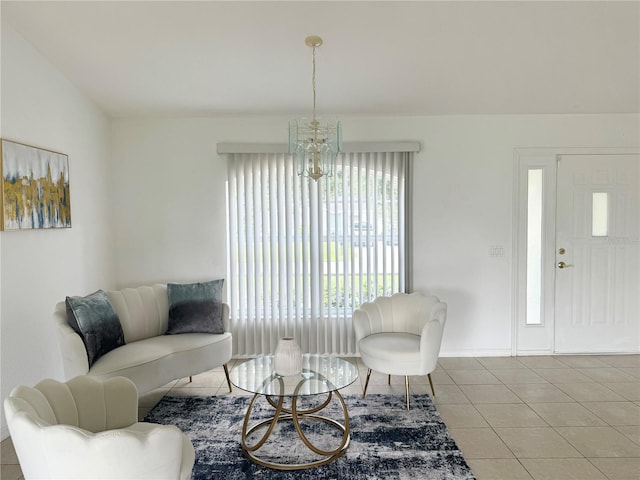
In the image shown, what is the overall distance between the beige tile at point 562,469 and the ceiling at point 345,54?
9.09 feet

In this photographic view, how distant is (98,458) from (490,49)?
11.3ft

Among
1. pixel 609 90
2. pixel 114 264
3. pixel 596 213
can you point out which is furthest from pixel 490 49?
pixel 114 264

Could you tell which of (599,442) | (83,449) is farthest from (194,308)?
(599,442)

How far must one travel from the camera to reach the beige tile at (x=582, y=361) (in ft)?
13.3

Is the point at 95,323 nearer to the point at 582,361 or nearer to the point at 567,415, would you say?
the point at 567,415

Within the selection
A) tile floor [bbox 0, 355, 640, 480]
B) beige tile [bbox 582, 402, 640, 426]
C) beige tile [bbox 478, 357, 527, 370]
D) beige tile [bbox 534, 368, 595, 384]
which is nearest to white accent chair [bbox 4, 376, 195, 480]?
tile floor [bbox 0, 355, 640, 480]

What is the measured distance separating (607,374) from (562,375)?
16.1 inches

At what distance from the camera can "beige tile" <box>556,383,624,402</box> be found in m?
3.29

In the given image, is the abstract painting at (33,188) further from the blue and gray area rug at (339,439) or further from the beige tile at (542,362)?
the beige tile at (542,362)

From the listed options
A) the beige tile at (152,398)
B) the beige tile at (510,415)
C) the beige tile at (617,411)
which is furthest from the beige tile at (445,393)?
the beige tile at (152,398)

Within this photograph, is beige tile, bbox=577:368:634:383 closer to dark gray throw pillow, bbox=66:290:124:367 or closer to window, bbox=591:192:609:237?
window, bbox=591:192:609:237

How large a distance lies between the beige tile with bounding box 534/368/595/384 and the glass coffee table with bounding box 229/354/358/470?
6.79 feet

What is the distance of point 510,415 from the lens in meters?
3.00

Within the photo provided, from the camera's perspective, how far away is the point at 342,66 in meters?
3.35
